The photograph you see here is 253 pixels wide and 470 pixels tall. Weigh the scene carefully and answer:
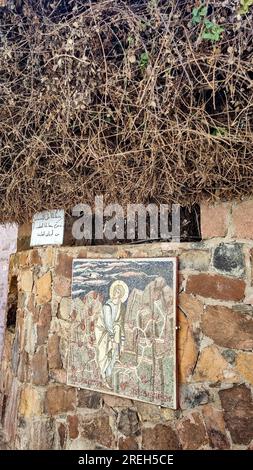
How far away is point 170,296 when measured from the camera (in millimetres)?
1561

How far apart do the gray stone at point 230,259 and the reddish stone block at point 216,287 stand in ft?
0.12

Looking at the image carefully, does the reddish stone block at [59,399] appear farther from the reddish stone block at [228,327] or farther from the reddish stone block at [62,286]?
the reddish stone block at [228,327]

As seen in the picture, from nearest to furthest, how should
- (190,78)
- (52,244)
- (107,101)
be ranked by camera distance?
(190,78) < (107,101) < (52,244)

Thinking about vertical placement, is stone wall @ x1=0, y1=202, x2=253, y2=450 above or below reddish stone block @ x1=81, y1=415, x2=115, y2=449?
above

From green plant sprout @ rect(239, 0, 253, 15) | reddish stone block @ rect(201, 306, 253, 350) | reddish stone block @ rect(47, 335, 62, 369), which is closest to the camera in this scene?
green plant sprout @ rect(239, 0, 253, 15)

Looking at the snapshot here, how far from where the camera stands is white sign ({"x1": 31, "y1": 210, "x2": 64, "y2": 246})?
6.81ft

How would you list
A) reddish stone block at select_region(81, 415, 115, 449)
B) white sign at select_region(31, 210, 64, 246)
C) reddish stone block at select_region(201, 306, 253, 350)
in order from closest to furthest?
reddish stone block at select_region(201, 306, 253, 350) < reddish stone block at select_region(81, 415, 115, 449) < white sign at select_region(31, 210, 64, 246)

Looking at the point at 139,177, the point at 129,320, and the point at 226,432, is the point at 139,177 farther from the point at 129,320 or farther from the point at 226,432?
the point at 226,432

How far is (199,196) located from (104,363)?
0.93m

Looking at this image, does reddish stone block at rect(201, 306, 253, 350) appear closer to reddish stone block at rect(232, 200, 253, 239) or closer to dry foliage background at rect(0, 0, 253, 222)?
reddish stone block at rect(232, 200, 253, 239)

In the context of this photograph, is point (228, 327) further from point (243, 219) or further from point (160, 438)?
point (160, 438)

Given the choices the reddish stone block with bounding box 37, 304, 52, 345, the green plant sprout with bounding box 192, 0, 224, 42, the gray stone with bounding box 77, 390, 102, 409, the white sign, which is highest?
the green plant sprout with bounding box 192, 0, 224, 42

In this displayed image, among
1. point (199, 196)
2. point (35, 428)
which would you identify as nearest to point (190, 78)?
point (199, 196)

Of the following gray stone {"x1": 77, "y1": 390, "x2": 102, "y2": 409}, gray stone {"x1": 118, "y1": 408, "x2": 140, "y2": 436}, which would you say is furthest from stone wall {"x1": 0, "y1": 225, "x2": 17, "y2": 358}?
gray stone {"x1": 118, "y1": 408, "x2": 140, "y2": 436}
